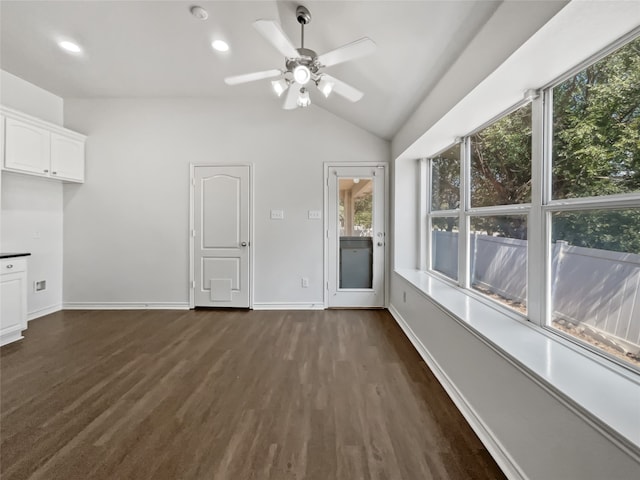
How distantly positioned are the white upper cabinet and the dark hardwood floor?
1.94 meters

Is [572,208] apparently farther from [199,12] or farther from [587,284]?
[199,12]

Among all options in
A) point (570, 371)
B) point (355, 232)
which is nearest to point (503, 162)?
point (570, 371)

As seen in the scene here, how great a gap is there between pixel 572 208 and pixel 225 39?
3114 millimetres

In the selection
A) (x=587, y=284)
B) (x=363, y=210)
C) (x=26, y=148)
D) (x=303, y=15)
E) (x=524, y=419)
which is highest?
(x=303, y=15)

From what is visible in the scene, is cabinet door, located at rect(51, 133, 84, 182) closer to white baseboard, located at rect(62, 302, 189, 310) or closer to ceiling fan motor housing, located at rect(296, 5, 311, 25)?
white baseboard, located at rect(62, 302, 189, 310)

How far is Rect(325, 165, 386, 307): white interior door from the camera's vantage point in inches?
169

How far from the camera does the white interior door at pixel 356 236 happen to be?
4.28 meters

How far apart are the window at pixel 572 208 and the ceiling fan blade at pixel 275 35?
5.16 ft

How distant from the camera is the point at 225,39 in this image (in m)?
2.83

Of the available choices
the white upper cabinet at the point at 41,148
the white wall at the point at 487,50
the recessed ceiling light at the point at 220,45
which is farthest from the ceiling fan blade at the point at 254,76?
the white upper cabinet at the point at 41,148

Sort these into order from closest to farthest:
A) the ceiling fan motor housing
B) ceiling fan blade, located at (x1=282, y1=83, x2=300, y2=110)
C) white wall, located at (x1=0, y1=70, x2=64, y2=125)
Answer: the ceiling fan motor housing, ceiling fan blade, located at (x1=282, y1=83, x2=300, y2=110), white wall, located at (x1=0, y1=70, x2=64, y2=125)

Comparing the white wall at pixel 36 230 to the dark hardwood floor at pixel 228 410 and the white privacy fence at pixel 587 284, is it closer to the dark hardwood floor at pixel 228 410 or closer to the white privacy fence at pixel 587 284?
the dark hardwood floor at pixel 228 410

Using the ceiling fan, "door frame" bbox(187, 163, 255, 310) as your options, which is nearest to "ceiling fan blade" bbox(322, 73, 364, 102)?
the ceiling fan

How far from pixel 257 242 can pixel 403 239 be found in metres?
2.06
